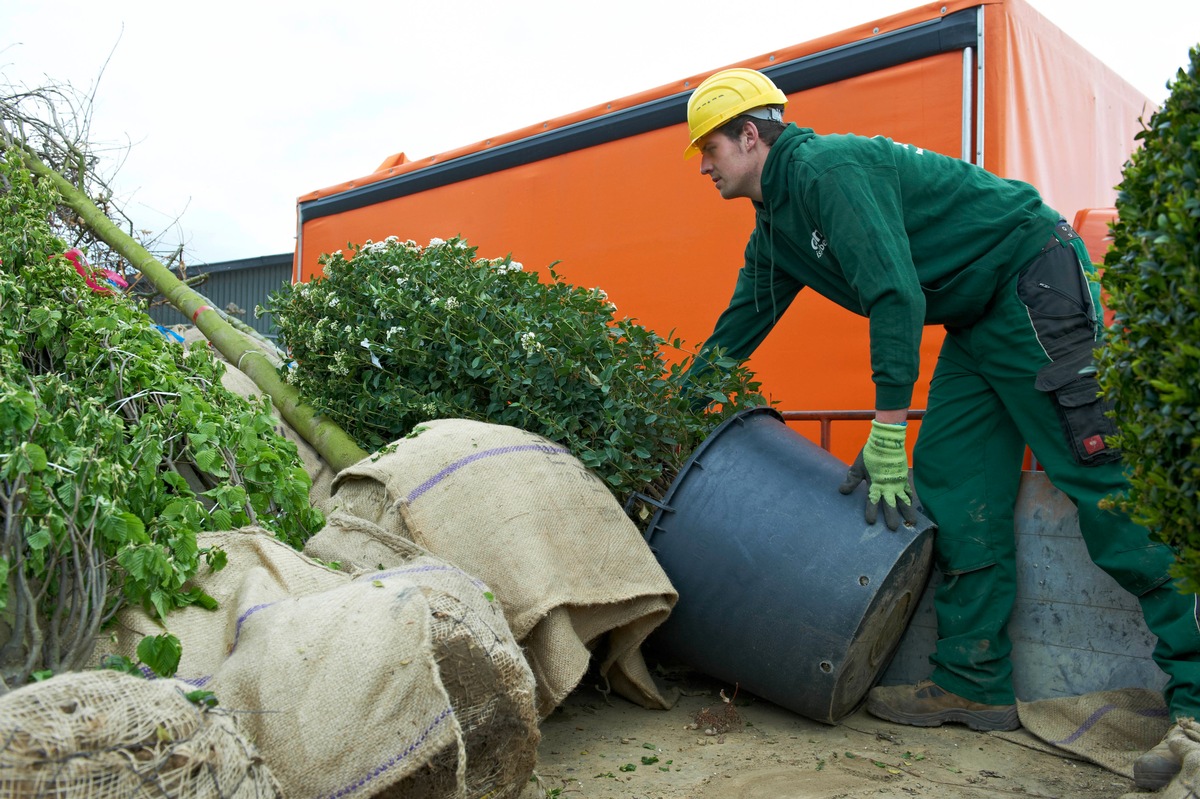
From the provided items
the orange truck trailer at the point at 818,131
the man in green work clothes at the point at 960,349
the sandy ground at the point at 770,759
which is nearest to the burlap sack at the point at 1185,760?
the sandy ground at the point at 770,759

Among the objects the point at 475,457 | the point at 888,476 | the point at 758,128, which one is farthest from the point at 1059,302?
the point at 475,457

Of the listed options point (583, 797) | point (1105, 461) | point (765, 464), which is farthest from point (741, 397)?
point (583, 797)

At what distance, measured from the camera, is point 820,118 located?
4.60 meters

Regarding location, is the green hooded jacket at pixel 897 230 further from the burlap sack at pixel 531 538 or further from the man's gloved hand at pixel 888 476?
the burlap sack at pixel 531 538

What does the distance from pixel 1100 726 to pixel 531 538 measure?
5.80 feet

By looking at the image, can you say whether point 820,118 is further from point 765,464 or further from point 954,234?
point 765,464

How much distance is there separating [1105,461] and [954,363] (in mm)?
632

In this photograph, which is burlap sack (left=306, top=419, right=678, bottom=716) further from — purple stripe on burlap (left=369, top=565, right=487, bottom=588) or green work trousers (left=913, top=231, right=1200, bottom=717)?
green work trousers (left=913, top=231, right=1200, bottom=717)

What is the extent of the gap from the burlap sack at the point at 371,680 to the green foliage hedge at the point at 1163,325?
1312 millimetres

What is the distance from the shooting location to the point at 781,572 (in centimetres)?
279

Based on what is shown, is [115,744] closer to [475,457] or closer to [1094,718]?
[475,457]

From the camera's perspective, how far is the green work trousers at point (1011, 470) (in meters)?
2.62

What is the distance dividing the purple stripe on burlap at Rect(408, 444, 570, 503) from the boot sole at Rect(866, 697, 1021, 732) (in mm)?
1414

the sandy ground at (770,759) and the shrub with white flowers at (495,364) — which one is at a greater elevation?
the shrub with white flowers at (495,364)
